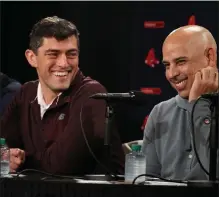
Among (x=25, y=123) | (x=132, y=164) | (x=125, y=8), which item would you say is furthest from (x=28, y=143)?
(x=125, y=8)

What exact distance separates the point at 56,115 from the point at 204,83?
2.68 ft

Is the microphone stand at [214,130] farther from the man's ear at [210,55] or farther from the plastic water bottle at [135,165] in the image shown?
the man's ear at [210,55]

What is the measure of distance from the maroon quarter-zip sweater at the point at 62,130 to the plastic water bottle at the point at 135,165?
0.34 metres

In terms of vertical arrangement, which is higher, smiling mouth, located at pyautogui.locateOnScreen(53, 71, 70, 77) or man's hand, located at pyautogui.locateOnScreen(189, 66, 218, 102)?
smiling mouth, located at pyautogui.locateOnScreen(53, 71, 70, 77)

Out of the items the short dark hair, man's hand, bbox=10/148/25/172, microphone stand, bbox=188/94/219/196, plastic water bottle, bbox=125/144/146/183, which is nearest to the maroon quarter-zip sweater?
man's hand, bbox=10/148/25/172

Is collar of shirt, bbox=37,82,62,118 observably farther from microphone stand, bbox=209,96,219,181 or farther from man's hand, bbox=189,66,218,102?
microphone stand, bbox=209,96,219,181

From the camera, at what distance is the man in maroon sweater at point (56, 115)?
284cm

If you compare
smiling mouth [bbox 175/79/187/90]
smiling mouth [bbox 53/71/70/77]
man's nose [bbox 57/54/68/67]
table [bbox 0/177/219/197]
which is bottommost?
table [bbox 0/177/219/197]

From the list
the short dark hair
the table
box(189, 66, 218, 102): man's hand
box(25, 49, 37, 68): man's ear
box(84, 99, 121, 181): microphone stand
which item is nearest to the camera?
the table

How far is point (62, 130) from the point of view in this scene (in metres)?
2.97

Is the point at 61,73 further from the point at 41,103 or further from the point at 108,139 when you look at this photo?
the point at 108,139

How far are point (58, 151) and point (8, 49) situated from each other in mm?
1339

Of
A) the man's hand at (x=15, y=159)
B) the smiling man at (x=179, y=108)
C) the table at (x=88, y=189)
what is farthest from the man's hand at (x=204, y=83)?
the man's hand at (x=15, y=159)

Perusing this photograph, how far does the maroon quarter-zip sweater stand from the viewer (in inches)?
111
